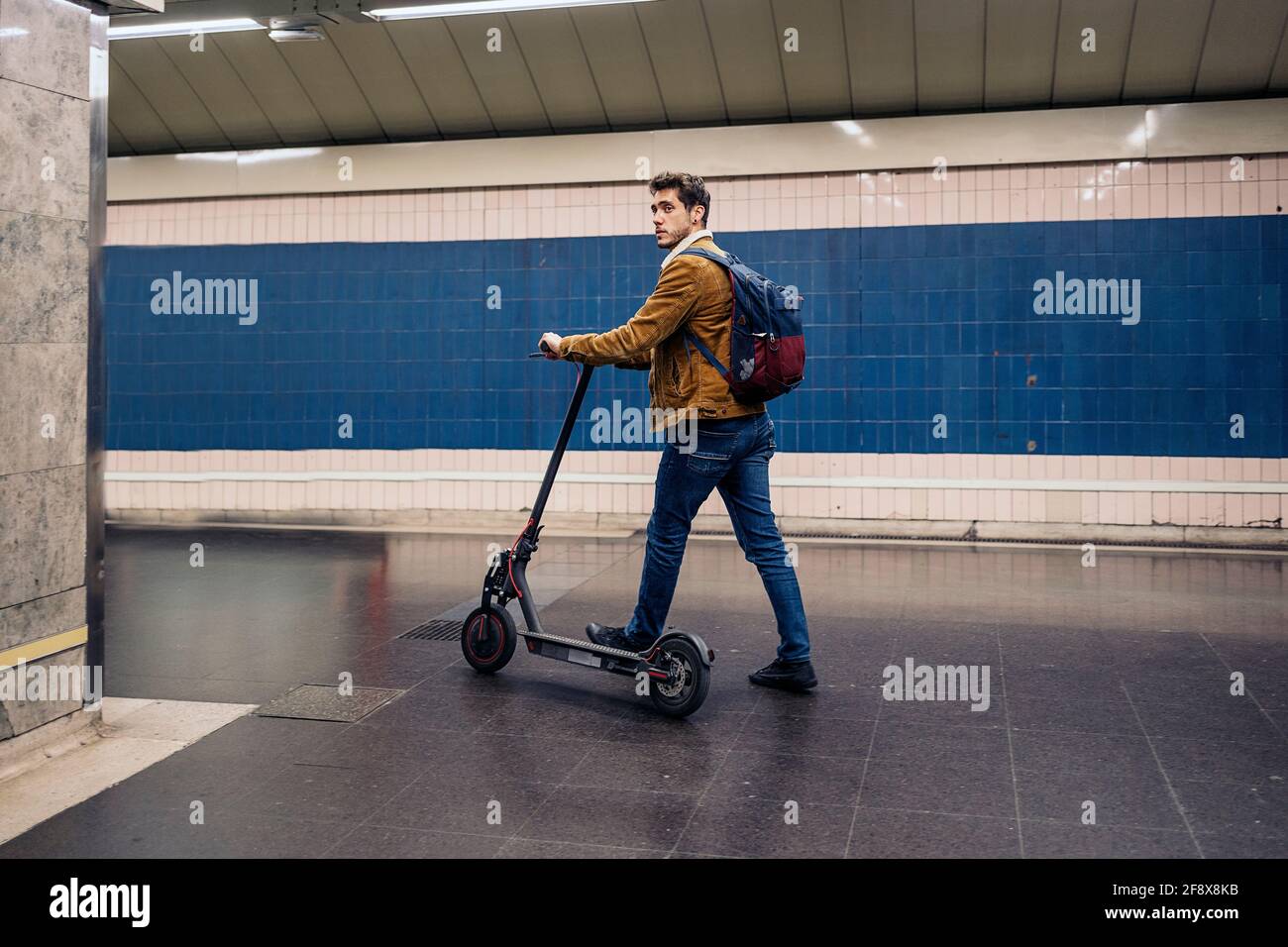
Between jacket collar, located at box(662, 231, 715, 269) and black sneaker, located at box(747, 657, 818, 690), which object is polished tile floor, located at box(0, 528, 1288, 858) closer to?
black sneaker, located at box(747, 657, 818, 690)

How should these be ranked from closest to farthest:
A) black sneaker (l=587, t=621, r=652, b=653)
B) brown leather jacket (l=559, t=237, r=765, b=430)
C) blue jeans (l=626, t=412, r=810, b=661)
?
brown leather jacket (l=559, t=237, r=765, b=430)
blue jeans (l=626, t=412, r=810, b=661)
black sneaker (l=587, t=621, r=652, b=653)

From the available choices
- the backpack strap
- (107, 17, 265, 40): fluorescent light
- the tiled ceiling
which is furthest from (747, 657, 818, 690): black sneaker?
(107, 17, 265, 40): fluorescent light

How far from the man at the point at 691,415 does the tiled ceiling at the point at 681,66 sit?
14.4 ft

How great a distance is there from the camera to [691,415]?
4.36 meters

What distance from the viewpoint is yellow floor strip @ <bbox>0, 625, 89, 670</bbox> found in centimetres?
370

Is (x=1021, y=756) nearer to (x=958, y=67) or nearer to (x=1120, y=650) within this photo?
(x=1120, y=650)

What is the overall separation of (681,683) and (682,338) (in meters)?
1.27

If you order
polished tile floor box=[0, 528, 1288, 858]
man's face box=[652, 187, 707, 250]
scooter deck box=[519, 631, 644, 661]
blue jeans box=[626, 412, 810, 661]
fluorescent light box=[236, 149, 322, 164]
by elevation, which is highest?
fluorescent light box=[236, 149, 322, 164]

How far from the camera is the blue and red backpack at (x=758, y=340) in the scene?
4.32m

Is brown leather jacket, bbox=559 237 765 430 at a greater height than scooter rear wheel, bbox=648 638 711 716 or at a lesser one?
greater

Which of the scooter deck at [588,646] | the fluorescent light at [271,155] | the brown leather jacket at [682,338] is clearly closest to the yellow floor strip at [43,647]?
the scooter deck at [588,646]
